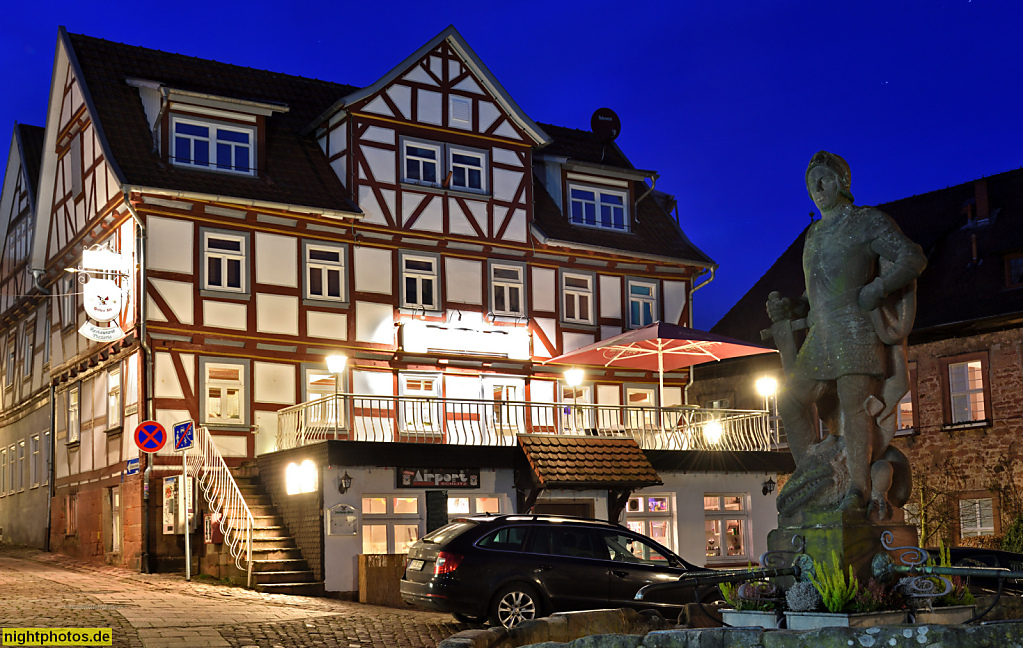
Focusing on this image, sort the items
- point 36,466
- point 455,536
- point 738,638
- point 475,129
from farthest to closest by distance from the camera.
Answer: point 36,466
point 475,129
point 455,536
point 738,638

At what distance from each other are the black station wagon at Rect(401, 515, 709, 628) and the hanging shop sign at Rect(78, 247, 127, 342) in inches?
430

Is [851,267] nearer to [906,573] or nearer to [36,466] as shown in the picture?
[906,573]

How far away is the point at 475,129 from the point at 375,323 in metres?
5.24

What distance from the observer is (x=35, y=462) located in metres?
31.3

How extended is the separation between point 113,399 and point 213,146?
559 cm

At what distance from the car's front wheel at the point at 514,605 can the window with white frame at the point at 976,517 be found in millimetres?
17998

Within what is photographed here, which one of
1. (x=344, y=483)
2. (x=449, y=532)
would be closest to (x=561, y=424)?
(x=344, y=483)

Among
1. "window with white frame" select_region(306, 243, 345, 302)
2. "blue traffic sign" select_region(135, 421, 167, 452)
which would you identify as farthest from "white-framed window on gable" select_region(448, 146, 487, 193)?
"blue traffic sign" select_region(135, 421, 167, 452)

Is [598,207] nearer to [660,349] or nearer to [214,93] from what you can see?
[660,349]

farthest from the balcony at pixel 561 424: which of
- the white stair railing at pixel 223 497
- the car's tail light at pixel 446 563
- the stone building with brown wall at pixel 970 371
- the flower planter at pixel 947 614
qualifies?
the flower planter at pixel 947 614

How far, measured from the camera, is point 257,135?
2573 cm

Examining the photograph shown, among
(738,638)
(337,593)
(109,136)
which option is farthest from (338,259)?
(738,638)

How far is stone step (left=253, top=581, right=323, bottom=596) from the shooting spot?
1917 cm

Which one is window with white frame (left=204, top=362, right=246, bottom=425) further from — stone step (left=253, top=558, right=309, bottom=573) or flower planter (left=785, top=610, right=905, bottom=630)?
flower planter (left=785, top=610, right=905, bottom=630)
